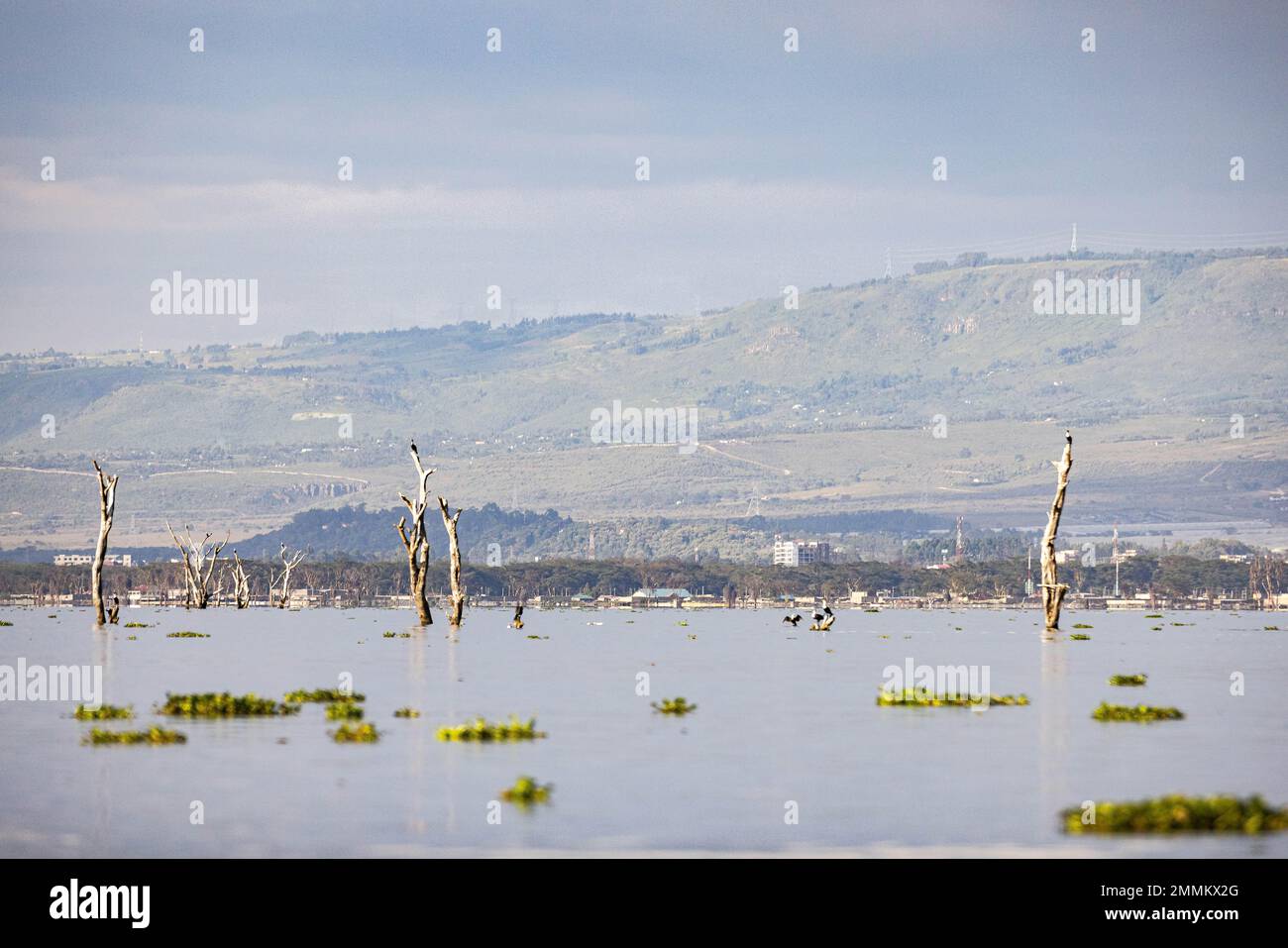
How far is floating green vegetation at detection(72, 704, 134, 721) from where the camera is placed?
4416 cm

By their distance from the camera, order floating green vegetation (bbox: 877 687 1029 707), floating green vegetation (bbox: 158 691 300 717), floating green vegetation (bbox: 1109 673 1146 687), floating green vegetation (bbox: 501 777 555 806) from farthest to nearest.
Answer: floating green vegetation (bbox: 1109 673 1146 687), floating green vegetation (bbox: 877 687 1029 707), floating green vegetation (bbox: 158 691 300 717), floating green vegetation (bbox: 501 777 555 806)

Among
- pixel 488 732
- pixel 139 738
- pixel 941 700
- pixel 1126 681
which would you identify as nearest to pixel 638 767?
pixel 488 732

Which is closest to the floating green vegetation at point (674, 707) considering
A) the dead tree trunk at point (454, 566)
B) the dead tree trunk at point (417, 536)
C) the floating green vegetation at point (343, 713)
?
the floating green vegetation at point (343, 713)

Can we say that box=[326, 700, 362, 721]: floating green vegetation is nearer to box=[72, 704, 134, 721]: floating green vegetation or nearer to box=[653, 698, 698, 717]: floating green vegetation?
box=[72, 704, 134, 721]: floating green vegetation

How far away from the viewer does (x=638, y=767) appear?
119 feet

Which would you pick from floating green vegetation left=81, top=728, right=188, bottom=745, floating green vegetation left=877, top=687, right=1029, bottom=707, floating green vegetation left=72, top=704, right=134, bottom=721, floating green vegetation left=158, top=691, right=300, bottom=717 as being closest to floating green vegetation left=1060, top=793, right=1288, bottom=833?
floating green vegetation left=81, top=728, right=188, bottom=745

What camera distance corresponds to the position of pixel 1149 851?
27.4 m

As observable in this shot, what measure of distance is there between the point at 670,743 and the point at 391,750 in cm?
568

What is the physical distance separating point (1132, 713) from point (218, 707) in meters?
20.7

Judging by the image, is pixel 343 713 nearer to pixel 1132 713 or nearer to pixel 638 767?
pixel 638 767

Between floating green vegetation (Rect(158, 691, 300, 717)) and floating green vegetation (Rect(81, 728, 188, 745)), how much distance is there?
5.42 meters

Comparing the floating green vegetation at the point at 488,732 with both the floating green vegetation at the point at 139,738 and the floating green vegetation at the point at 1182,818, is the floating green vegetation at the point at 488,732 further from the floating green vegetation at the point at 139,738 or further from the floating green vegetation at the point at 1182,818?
the floating green vegetation at the point at 1182,818
